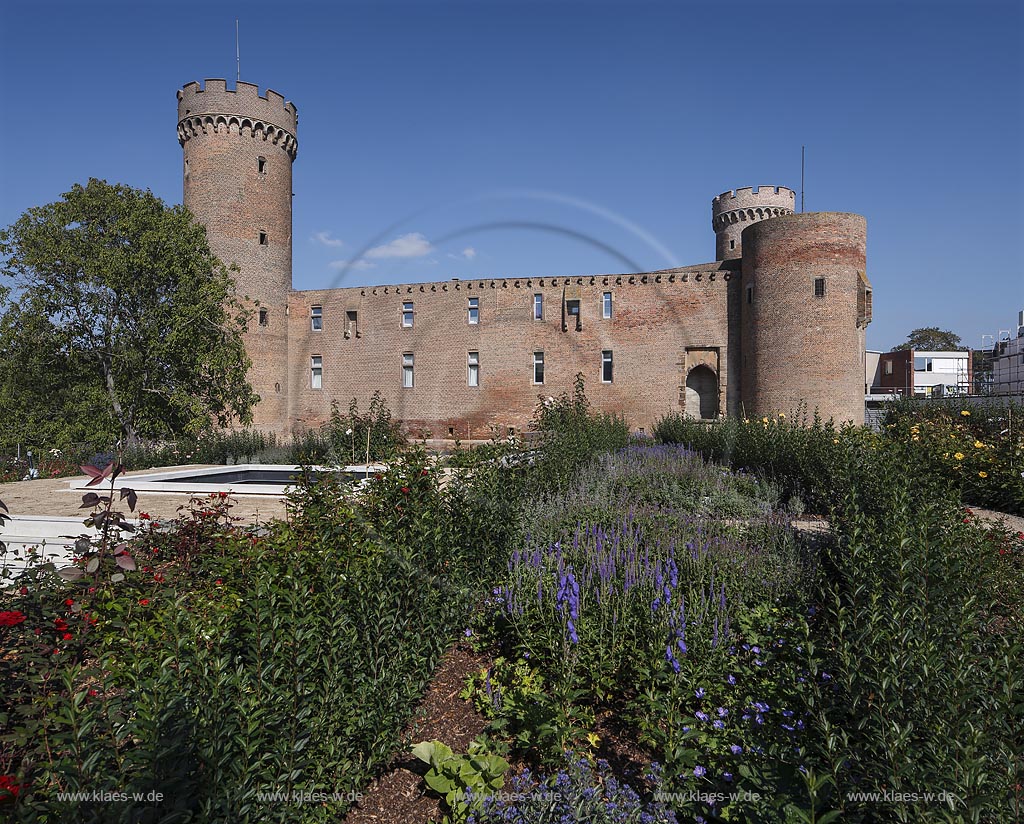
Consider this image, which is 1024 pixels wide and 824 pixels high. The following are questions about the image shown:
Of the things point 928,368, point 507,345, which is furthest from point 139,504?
point 928,368

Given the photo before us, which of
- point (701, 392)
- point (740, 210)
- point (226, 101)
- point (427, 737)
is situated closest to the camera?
point (427, 737)

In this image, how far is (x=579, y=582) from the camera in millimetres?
4727

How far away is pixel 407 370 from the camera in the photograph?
3108cm

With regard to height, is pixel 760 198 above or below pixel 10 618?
above

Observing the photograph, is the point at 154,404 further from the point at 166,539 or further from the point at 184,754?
the point at 184,754

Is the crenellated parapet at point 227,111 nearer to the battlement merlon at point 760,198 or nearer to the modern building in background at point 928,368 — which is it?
the battlement merlon at point 760,198

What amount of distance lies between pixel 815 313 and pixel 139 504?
22.9 metres

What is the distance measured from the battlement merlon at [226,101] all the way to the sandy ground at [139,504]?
22668 mm

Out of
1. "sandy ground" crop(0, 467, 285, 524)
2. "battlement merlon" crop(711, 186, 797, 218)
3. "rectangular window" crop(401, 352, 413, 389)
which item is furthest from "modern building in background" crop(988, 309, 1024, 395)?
"sandy ground" crop(0, 467, 285, 524)

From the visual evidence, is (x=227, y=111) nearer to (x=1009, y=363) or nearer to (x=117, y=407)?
(x=117, y=407)

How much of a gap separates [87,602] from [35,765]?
1226 millimetres

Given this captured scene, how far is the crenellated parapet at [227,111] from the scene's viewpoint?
27125mm

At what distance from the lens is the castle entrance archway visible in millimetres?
27938

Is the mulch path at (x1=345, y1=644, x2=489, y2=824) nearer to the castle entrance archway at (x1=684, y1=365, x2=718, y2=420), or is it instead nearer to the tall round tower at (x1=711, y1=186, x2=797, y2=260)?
the castle entrance archway at (x1=684, y1=365, x2=718, y2=420)
